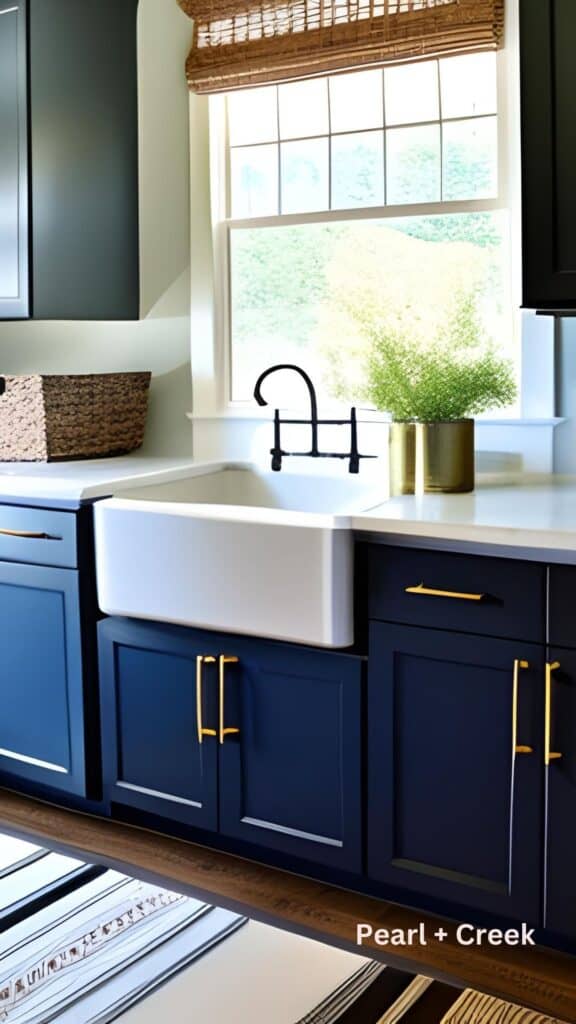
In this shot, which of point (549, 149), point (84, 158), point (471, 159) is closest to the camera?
point (549, 149)

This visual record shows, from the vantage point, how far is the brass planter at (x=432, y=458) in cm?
268

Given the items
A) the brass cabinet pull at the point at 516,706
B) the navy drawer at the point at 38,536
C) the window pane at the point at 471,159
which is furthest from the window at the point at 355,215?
the brass cabinet pull at the point at 516,706

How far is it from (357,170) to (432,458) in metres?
0.98

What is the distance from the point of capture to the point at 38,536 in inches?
114

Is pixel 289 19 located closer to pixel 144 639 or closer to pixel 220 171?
pixel 220 171

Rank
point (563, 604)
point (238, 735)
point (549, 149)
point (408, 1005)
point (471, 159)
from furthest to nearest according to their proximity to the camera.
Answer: point (471, 159) → point (238, 735) → point (549, 149) → point (563, 604) → point (408, 1005)

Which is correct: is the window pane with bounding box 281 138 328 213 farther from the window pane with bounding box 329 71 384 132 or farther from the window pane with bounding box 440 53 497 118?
the window pane with bounding box 440 53 497 118

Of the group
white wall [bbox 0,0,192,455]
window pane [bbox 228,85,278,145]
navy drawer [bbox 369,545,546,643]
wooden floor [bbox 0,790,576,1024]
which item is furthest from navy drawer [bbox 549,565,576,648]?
window pane [bbox 228,85,278,145]

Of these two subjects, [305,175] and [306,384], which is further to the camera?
[305,175]

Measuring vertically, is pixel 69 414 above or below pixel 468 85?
below

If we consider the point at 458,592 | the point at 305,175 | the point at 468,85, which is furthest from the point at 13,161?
the point at 458,592

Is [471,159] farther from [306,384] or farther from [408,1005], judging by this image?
[408,1005]

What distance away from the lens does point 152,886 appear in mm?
2531

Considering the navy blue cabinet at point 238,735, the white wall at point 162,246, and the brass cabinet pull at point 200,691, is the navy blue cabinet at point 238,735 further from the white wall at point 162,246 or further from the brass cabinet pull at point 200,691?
the white wall at point 162,246
